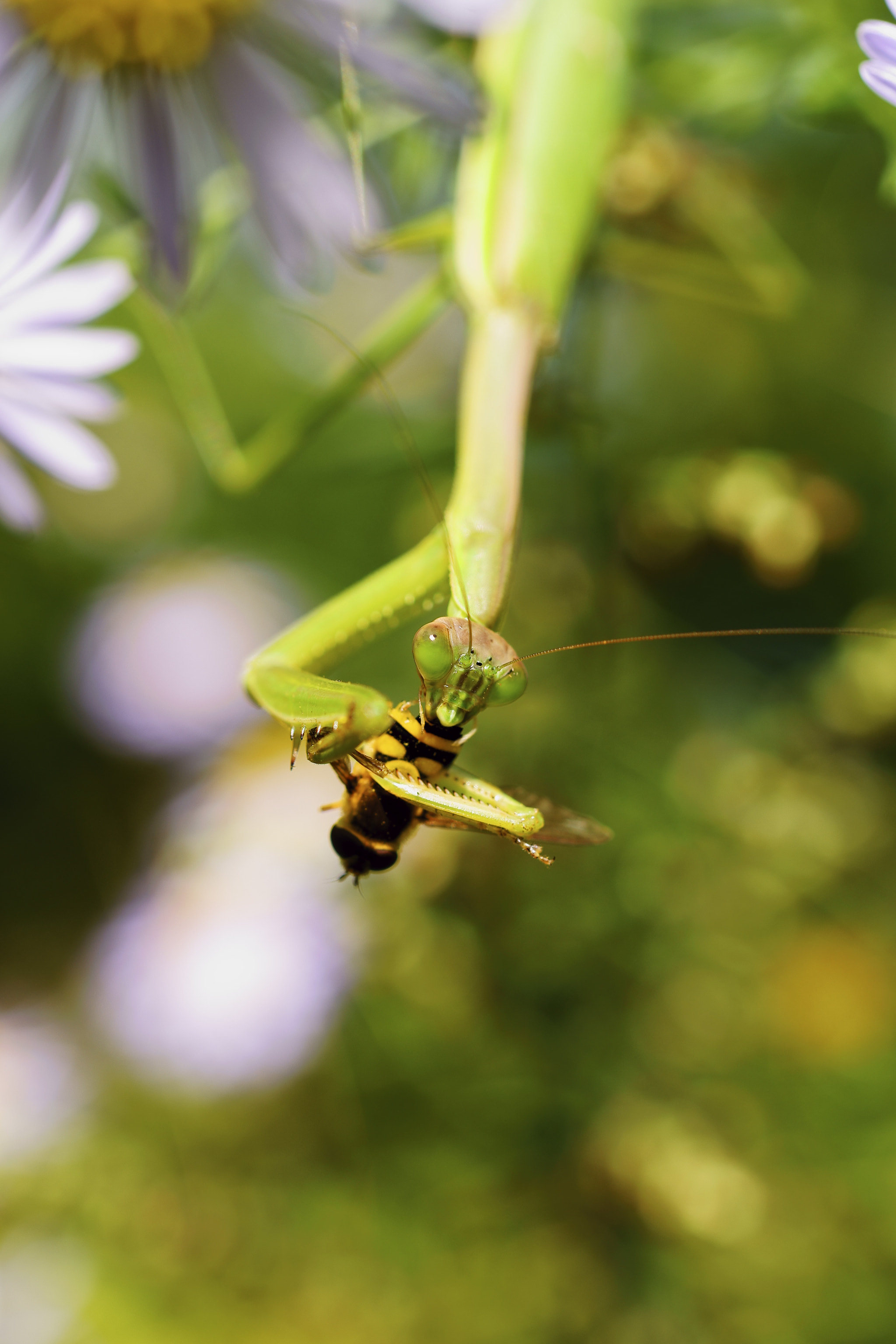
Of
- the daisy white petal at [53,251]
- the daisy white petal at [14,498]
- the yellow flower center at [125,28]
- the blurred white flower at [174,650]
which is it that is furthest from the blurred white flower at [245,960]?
the yellow flower center at [125,28]

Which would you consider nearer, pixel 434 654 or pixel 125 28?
pixel 434 654

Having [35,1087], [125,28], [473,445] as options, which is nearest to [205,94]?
[125,28]

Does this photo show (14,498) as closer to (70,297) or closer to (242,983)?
(70,297)

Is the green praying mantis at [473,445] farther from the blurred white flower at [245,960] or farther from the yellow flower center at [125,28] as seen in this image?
the blurred white flower at [245,960]

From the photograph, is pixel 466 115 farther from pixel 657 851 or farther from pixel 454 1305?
pixel 454 1305

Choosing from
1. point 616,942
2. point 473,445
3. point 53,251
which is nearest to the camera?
point 473,445

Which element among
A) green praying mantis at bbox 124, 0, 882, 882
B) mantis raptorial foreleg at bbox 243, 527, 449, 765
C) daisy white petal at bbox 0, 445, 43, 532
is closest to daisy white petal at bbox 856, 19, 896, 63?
green praying mantis at bbox 124, 0, 882, 882
